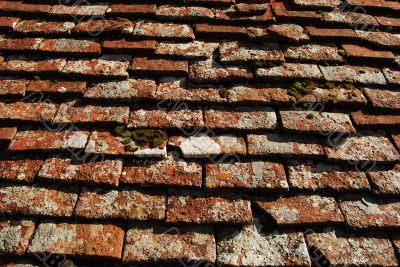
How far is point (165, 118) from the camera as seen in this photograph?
6.81ft

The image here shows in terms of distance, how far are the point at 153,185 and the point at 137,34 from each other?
3.72ft

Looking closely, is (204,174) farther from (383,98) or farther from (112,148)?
(383,98)

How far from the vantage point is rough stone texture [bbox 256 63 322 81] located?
2.24m

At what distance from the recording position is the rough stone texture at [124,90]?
2123 millimetres

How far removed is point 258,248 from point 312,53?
1.43 m

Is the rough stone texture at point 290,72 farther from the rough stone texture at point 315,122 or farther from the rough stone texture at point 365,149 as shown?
the rough stone texture at point 365,149

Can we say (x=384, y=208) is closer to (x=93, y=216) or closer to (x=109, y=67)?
(x=93, y=216)

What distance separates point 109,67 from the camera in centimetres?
225

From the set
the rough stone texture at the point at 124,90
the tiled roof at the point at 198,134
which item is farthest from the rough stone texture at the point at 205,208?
the rough stone texture at the point at 124,90

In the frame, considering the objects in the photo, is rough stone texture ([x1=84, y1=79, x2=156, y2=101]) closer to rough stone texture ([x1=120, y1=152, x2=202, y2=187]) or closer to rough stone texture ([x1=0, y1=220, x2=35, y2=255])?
rough stone texture ([x1=120, y1=152, x2=202, y2=187])

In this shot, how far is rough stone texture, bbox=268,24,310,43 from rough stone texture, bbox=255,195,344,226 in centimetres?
117

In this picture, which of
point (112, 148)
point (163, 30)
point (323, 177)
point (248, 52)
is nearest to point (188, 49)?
point (163, 30)

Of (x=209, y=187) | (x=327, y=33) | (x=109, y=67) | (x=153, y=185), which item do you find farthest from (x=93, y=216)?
(x=327, y=33)

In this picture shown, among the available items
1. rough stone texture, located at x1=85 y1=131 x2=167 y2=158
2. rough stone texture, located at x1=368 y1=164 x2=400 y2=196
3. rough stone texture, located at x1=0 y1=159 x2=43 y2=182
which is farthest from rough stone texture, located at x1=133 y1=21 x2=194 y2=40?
rough stone texture, located at x1=368 y1=164 x2=400 y2=196
